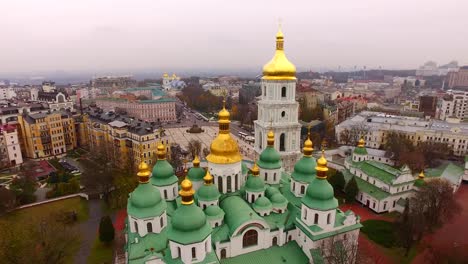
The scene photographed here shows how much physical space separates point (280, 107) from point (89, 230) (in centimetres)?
2287

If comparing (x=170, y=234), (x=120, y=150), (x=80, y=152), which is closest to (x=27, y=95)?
(x=80, y=152)

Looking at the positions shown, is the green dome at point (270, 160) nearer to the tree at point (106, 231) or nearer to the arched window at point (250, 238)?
the arched window at point (250, 238)

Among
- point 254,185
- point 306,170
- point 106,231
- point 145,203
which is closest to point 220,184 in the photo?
point 254,185

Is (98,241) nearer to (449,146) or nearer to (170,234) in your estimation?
(170,234)

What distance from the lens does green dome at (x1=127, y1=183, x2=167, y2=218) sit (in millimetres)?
18781

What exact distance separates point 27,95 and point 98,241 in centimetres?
10684

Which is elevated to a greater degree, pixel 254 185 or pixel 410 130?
pixel 254 185

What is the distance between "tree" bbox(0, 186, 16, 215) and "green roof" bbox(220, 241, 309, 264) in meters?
25.4

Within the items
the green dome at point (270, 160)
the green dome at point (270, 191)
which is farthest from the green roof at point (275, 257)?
the green dome at point (270, 160)

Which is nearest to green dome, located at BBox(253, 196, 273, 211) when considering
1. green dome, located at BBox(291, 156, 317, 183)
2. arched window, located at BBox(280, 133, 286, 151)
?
green dome, located at BBox(291, 156, 317, 183)

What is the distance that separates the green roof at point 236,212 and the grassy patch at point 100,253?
456 inches

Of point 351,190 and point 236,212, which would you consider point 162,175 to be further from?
point 351,190

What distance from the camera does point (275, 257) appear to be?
65.5ft

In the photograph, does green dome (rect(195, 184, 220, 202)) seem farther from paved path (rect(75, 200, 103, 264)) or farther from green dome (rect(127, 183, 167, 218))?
paved path (rect(75, 200, 103, 264))
